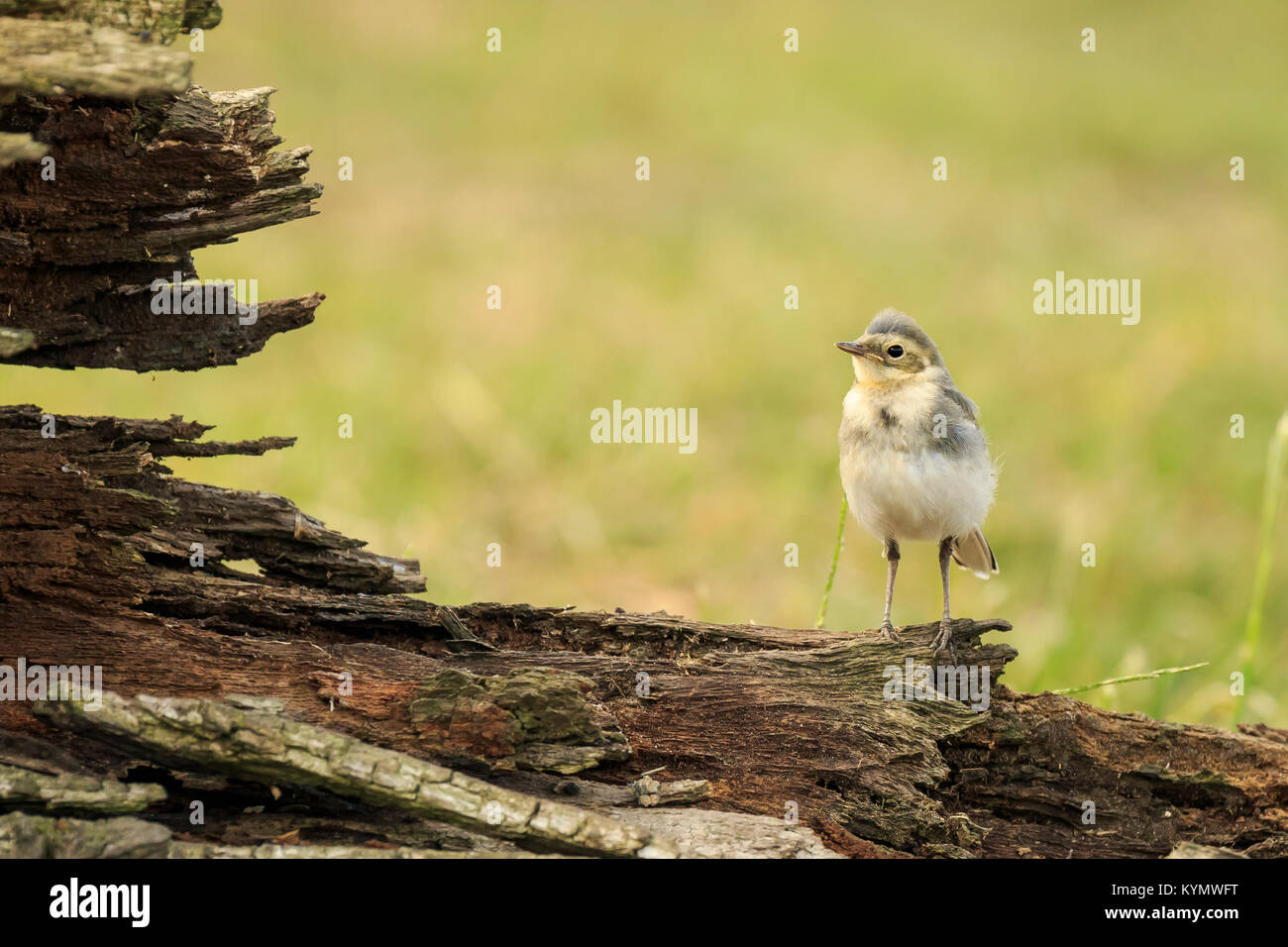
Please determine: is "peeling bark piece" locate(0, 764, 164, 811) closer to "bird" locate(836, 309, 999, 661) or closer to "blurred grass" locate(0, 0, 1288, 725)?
"bird" locate(836, 309, 999, 661)

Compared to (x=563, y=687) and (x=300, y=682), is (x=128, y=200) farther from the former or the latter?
(x=563, y=687)

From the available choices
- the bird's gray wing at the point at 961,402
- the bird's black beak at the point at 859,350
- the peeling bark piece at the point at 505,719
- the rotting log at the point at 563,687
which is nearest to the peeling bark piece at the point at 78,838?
the rotting log at the point at 563,687

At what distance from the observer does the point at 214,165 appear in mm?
4105

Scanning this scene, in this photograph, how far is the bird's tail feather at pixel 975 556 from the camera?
6.23m

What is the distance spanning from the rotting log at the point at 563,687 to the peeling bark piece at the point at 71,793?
262mm

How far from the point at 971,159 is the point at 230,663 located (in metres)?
17.9

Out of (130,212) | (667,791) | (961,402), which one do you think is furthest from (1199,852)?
(130,212)

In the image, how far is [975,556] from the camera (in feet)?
20.7

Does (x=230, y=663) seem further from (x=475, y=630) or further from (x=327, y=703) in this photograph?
(x=475, y=630)

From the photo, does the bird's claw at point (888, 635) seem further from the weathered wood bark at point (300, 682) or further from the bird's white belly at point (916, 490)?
the bird's white belly at point (916, 490)

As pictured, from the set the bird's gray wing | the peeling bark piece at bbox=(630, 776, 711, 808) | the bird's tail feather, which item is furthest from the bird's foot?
the bird's tail feather
